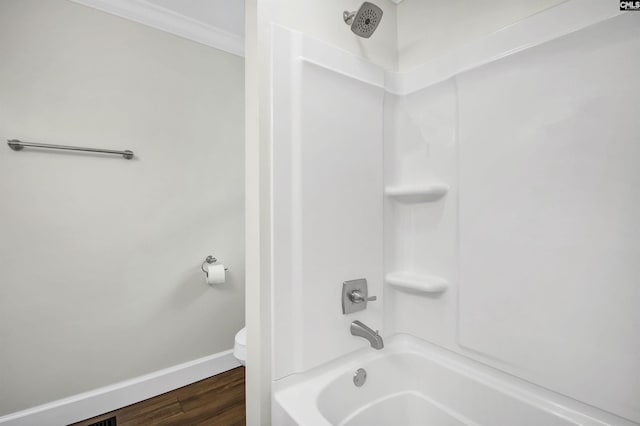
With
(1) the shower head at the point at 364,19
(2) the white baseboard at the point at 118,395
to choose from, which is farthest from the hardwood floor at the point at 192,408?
(1) the shower head at the point at 364,19

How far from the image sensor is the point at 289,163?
111 cm

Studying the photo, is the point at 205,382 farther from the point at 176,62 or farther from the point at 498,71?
the point at 498,71

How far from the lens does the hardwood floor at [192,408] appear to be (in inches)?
67.3

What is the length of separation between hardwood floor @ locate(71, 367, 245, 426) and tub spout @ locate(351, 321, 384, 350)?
1109mm

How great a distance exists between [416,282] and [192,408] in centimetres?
171

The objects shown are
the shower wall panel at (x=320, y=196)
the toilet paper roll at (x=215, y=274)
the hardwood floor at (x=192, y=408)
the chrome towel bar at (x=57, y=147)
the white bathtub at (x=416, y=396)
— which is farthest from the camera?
the toilet paper roll at (x=215, y=274)

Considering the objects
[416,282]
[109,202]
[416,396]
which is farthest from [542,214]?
[109,202]

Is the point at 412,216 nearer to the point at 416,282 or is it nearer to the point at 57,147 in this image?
the point at 416,282

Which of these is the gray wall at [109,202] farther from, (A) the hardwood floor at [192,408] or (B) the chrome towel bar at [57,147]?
(A) the hardwood floor at [192,408]

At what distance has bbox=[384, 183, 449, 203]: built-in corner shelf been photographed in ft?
4.40

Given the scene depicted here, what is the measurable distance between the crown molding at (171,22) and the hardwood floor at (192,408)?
8.71ft

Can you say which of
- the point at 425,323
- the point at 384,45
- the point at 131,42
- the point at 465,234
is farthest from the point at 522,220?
the point at 131,42

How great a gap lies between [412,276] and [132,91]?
2202 mm

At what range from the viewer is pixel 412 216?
1495mm
